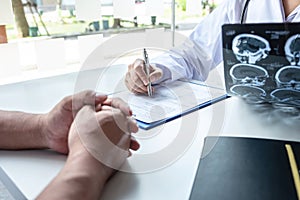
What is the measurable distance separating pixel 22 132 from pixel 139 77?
30 centimetres

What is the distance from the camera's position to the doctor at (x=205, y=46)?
2.55 feet

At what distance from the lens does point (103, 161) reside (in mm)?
456

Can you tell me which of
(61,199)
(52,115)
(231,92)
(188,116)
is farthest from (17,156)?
(231,92)

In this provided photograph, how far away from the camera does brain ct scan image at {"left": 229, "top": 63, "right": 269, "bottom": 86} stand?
23.6 inches

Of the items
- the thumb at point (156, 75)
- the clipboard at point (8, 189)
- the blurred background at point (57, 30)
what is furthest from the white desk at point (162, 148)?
the blurred background at point (57, 30)

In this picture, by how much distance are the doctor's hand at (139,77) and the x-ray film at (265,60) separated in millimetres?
192

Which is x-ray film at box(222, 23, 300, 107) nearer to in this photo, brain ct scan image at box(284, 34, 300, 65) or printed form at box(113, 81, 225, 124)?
brain ct scan image at box(284, 34, 300, 65)

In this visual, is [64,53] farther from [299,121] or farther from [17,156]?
[299,121]

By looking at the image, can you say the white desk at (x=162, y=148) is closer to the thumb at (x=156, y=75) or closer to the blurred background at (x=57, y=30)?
the thumb at (x=156, y=75)

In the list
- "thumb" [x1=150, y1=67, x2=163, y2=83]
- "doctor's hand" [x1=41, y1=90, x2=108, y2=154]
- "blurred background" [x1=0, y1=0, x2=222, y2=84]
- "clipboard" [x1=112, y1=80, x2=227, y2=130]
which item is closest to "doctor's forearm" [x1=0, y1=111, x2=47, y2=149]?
"doctor's hand" [x1=41, y1=90, x2=108, y2=154]

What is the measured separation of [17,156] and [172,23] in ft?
3.64

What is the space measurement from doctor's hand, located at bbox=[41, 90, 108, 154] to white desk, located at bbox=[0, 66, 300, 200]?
18 millimetres

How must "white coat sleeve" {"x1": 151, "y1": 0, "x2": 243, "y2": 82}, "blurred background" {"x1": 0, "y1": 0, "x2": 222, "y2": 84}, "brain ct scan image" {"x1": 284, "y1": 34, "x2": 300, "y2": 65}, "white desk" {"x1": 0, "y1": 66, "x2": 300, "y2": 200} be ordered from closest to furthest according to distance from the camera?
"white desk" {"x1": 0, "y1": 66, "x2": 300, "y2": 200} < "brain ct scan image" {"x1": 284, "y1": 34, "x2": 300, "y2": 65} < "white coat sleeve" {"x1": 151, "y1": 0, "x2": 243, "y2": 82} < "blurred background" {"x1": 0, "y1": 0, "x2": 222, "y2": 84}

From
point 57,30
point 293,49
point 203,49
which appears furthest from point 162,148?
point 57,30
